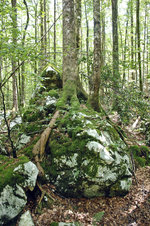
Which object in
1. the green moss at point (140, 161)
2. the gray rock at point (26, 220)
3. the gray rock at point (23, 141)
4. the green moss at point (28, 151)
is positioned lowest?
the gray rock at point (26, 220)

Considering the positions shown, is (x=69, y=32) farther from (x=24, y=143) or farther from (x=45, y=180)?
(x=45, y=180)

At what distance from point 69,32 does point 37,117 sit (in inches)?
144

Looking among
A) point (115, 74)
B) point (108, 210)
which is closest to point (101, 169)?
point (108, 210)

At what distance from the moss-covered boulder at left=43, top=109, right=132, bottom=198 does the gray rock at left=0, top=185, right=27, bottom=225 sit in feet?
3.37

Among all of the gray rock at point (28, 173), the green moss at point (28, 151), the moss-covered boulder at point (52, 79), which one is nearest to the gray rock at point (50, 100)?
the moss-covered boulder at point (52, 79)

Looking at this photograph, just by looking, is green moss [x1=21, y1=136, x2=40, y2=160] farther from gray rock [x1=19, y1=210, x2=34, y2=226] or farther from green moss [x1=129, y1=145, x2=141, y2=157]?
green moss [x1=129, y1=145, x2=141, y2=157]

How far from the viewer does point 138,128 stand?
8625 mm

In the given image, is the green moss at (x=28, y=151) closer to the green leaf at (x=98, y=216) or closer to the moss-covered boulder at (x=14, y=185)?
the moss-covered boulder at (x=14, y=185)

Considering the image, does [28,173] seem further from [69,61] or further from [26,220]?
[69,61]

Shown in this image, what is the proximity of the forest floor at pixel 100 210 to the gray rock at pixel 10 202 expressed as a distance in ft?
1.49

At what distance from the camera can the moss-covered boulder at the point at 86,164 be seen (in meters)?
3.96

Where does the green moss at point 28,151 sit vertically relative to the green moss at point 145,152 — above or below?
above

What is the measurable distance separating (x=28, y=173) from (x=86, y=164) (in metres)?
1.50

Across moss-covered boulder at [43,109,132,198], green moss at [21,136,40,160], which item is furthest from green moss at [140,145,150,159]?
green moss at [21,136,40,160]
